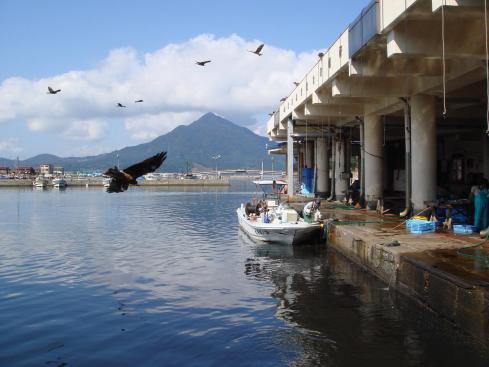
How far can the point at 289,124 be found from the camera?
125ft

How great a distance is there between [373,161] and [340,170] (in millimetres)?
8295

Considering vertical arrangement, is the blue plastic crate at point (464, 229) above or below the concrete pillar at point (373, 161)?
below

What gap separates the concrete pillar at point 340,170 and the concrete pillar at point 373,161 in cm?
711

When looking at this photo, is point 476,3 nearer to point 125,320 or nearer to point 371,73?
point 371,73

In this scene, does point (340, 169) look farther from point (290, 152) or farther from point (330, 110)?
point (330, 110)

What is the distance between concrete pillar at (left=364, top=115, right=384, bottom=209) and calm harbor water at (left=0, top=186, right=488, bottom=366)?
24.4ft

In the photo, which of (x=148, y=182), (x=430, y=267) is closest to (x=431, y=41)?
(x=430, y=267)

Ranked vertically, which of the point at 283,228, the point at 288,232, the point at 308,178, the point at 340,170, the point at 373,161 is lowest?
the point at 288,232

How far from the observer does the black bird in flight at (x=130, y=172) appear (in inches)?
482

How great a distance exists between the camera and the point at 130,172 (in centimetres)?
1265

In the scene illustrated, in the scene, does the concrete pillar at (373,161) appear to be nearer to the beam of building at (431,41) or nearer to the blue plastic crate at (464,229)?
the blue plastic crate at (464,229)

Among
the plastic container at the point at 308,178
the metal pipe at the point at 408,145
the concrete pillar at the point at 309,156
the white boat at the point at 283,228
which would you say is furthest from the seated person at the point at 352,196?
the concrete pillar at the point at 309,156

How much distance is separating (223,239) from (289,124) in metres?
12.2

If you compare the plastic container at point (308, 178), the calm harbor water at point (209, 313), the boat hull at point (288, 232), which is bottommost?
the calm harbor water at point (209, 313)
